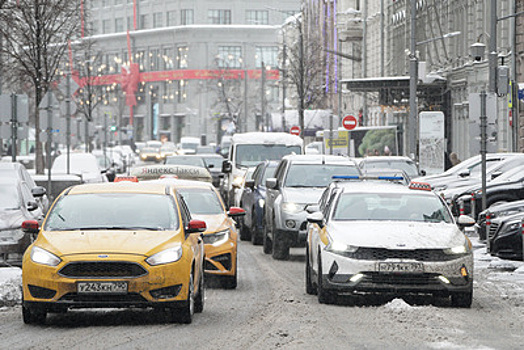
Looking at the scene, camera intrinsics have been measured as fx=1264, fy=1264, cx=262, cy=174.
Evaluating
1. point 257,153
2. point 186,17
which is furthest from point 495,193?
point 186,17

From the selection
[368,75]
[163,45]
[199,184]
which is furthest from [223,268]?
[163,45]

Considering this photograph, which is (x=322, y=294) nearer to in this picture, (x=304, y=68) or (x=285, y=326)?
(x=285, y=326)

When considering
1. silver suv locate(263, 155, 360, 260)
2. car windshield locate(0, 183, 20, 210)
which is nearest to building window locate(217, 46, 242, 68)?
silver suv locate(263, 155, 360, 260)

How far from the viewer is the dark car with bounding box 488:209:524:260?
18734 millimetres

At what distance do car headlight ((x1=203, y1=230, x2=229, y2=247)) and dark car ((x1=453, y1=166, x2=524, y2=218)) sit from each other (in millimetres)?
11352

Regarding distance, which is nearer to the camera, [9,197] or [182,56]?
[9,197]

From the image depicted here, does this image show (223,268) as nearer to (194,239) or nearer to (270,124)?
(194,239)

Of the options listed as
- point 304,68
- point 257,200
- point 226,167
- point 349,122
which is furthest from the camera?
point 304,68

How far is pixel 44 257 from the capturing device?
11578mm

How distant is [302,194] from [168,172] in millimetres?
8673

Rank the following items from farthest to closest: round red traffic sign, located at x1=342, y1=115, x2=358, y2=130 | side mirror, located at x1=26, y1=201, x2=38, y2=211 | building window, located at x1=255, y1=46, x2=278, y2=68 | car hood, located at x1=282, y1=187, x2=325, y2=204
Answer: building window, located at x1=255, y1=46, x2=278, y2=68 < round red traffic sign, located at x1=342, y1=115, x2=358, y2=130 < car hood, located at x1=282, y1=187, x2=325, y2=204 < side mirror, located at x1=26, y1=201, x2=38, y2=211

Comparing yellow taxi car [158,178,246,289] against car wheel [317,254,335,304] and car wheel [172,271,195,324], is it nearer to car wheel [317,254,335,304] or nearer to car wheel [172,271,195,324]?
car wheel [317,254,335,304]

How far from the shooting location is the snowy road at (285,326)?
10500 millimetres

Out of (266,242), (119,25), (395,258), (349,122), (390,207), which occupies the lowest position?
(266,242)
